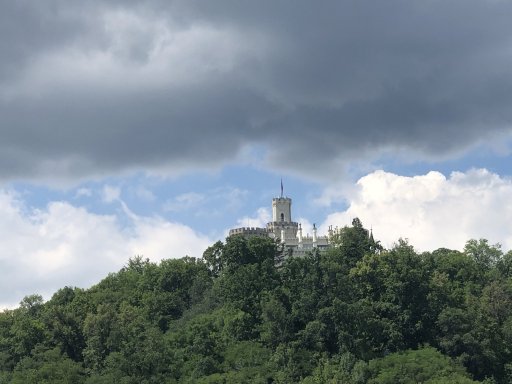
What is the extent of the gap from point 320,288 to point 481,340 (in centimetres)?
1327

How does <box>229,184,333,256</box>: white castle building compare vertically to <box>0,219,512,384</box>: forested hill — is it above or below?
above

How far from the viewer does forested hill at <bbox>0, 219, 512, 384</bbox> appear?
268 ft

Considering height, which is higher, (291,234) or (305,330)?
(291,234)

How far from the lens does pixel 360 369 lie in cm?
7819

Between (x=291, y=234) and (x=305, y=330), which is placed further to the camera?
(x=291, y=234)

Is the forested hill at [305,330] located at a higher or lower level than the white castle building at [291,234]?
lower

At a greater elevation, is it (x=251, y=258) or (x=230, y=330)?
(x=251, y=258)

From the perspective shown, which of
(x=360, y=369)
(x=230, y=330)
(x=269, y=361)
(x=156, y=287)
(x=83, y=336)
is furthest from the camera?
(x=156, y=287)

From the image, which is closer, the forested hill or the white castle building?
the forested hill

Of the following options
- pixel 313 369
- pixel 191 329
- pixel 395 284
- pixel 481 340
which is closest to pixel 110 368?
pixel 191 329

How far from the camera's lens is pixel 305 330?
83.6 m

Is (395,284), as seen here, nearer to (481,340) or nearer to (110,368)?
(481,340)

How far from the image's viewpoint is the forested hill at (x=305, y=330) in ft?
268

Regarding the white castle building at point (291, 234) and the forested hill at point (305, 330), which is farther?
the white castle building at point (291, 234)
